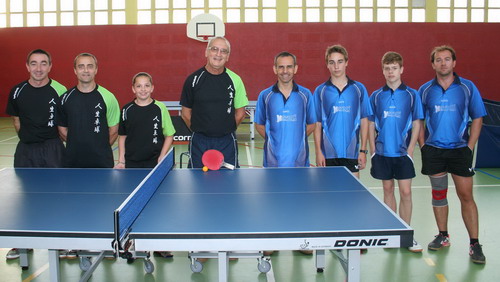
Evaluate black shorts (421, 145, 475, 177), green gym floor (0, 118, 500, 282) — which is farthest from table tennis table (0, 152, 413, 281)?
black shorts (421, 145, 475, 177)

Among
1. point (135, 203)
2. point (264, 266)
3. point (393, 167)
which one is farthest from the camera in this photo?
point (393, 167)

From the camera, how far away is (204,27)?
14273mm

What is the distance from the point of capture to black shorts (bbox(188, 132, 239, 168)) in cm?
400

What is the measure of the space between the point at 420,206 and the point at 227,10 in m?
12.4

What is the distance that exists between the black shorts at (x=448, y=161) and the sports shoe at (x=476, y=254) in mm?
616

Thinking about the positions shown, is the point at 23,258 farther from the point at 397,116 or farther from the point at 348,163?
the point at 397,116

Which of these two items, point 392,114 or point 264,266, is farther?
point 392,114

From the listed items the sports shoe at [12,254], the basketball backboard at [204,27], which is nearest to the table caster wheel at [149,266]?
the sports shoe at [12,254]

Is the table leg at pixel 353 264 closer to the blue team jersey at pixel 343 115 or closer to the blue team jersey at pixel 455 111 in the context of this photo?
the blue team jersey at pixel 343 115

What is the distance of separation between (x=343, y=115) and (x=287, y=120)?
48 centimetres

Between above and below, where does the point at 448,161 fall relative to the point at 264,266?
above

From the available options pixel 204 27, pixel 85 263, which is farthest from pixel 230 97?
pixel 204 27

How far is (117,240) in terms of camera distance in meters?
1.98

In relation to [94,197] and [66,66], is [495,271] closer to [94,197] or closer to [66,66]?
[94,197]
